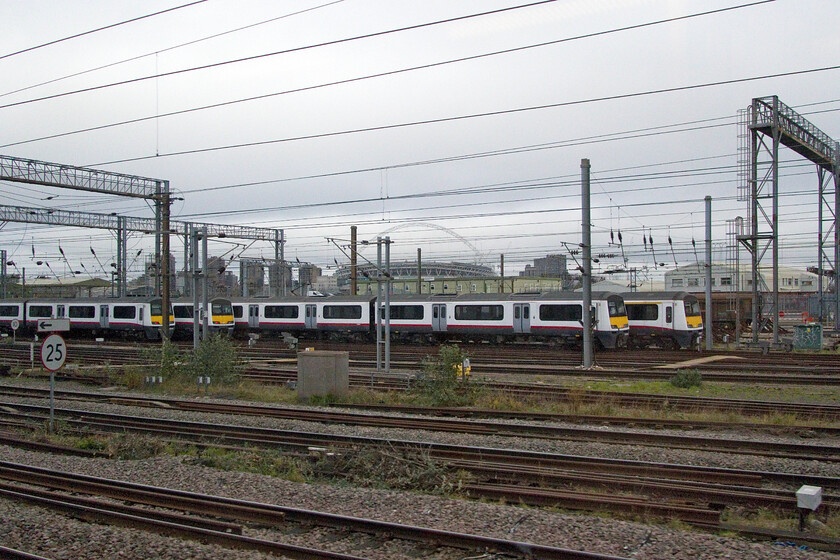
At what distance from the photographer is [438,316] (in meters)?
37.2

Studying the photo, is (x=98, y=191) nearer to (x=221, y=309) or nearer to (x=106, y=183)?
(x=106, y=183)

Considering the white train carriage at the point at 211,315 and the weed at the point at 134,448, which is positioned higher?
the white train carriage at the point at 211,315

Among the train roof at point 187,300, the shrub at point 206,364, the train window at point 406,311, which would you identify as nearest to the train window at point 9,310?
the train roof at point 187,300

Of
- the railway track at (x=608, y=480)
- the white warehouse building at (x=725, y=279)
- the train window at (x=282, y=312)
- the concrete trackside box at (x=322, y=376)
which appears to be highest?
the white warehouse building at (x=725, y=279)

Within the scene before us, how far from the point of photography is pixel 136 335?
156 feet

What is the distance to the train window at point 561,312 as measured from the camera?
1294 inches

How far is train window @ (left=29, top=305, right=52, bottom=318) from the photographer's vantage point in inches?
1927

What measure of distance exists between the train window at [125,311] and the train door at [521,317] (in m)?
22.3

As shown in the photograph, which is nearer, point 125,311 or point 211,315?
point 211,315

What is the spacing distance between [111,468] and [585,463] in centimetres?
724

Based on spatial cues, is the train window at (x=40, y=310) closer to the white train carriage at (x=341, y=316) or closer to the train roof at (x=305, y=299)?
the train roof at (x=305, y=299)

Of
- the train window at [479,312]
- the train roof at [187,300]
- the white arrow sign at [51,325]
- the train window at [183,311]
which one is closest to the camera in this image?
the white arrow sign at [51,325]

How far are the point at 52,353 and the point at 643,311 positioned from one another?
26.6 meters

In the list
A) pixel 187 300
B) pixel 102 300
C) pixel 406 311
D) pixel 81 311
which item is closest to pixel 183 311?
pixel 187 300
